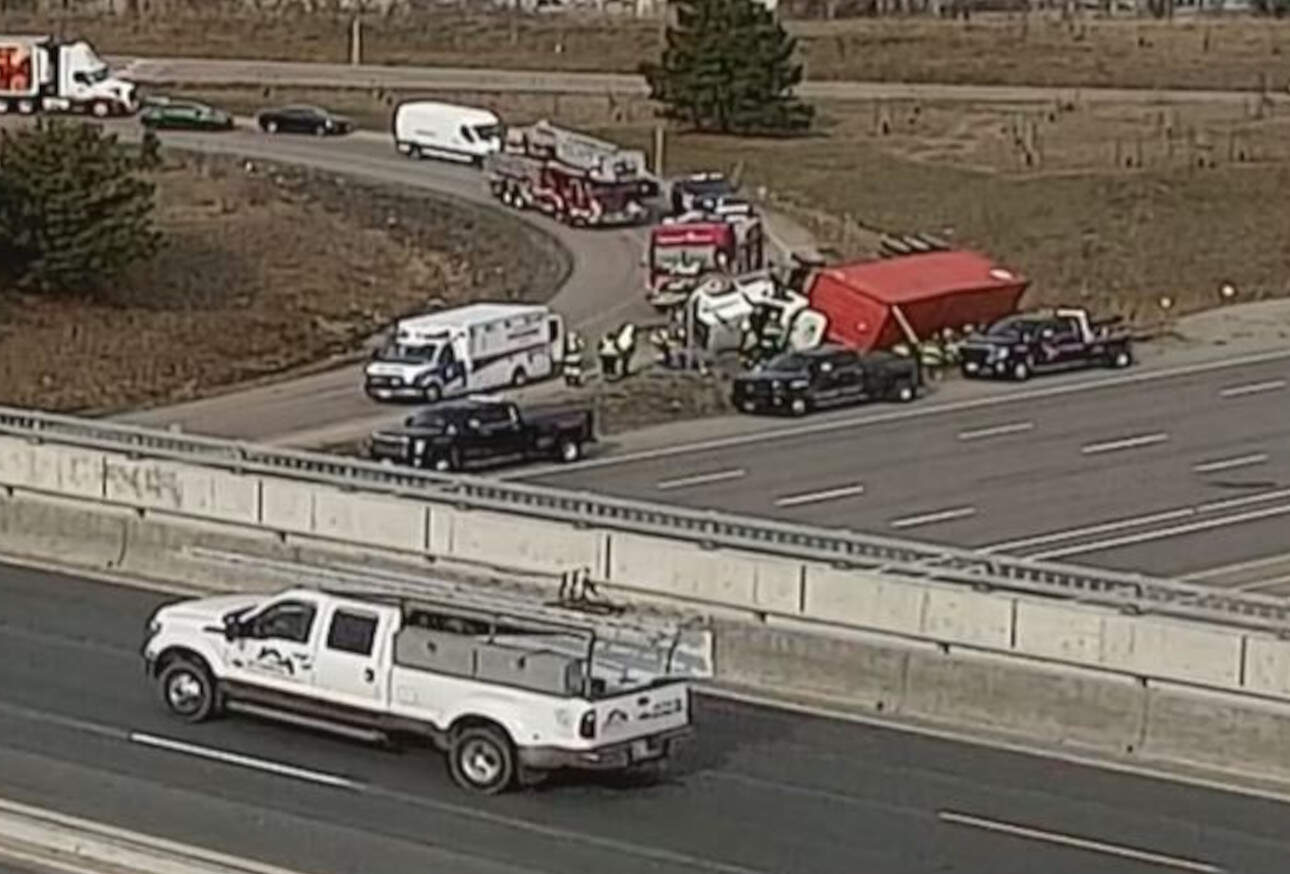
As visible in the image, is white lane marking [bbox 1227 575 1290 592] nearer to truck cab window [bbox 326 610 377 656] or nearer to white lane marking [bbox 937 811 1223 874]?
white lane marking [bbox 937 811 1223 874]

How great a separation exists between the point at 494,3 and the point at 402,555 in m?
119

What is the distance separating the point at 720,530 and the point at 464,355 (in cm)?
2879

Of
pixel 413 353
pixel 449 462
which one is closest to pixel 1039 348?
pixel 413 353

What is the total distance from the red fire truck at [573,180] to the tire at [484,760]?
5680 cm

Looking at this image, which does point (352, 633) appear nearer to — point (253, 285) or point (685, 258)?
point (685, 258)

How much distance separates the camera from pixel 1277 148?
9288cm

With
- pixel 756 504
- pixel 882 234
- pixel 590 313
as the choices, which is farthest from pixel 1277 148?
pixel 756 504

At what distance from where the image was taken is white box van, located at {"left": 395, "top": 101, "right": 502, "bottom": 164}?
93.2 m

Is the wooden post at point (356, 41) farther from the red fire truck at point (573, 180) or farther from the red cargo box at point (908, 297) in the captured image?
the red cargo box at point (908, 297)

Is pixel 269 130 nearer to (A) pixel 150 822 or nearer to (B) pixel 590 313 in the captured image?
(B) pixel 590 313

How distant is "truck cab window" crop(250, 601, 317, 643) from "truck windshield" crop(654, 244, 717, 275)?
4369 centimetres

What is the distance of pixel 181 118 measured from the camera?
322ft

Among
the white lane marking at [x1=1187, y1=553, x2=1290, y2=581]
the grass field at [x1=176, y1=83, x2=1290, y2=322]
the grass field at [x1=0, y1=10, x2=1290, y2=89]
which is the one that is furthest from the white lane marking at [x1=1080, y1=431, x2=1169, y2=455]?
the grass field at [x1=0, y1=10, x2=1290, y2=89]

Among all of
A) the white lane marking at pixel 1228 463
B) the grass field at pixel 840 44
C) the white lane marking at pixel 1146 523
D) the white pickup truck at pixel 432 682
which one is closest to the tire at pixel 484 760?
the white pickup truck at pixel 432 682
